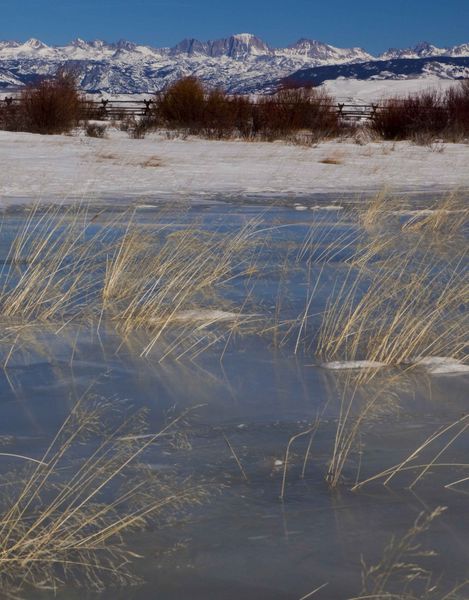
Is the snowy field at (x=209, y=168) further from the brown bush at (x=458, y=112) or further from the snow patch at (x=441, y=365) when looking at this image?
the snow patch at (x=441, y=365)

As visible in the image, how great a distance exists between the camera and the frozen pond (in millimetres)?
1877

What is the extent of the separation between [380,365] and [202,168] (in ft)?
35.6

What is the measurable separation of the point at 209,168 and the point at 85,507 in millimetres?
12220

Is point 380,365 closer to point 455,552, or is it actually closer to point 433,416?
point 433,416

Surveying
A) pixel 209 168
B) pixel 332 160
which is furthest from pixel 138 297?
pixel 332 160

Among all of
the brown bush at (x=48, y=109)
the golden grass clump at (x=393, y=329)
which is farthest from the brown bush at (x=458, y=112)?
the golden grass clump at (x=393, y=329)

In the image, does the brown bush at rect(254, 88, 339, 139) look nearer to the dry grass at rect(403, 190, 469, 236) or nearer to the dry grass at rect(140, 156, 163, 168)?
the dry grass at rect(140, 156, 163, 168)

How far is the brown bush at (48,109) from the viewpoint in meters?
22.8

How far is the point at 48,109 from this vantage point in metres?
22.9

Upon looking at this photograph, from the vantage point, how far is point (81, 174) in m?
12.6

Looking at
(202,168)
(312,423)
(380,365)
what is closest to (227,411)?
(312,423)

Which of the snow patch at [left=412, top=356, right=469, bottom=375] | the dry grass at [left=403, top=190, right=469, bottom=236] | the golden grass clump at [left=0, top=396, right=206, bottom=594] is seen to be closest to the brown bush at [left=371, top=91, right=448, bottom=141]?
the dry grass at [left=403, top=190, right=469, bottom=236]

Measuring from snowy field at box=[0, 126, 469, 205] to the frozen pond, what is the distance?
535 centimetres

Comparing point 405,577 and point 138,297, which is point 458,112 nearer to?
point 138,297
